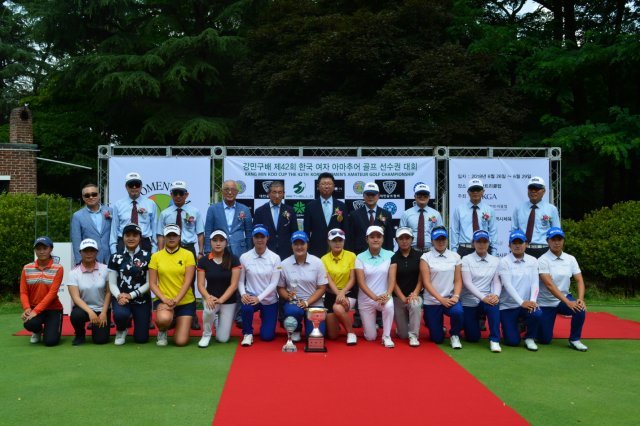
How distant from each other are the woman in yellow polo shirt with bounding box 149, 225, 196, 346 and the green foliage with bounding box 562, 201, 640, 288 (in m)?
7.63

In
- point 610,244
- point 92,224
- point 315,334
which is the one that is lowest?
point 315,334

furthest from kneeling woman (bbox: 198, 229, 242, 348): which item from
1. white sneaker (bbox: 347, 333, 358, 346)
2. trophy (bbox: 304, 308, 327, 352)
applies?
white sneaker (bbox: 347, 333, 358, 346)

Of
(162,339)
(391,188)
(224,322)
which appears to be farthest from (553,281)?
(162,339)

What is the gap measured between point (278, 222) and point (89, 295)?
2351mm

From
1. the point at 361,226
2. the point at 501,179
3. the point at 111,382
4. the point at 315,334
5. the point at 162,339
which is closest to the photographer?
the point at 111,382

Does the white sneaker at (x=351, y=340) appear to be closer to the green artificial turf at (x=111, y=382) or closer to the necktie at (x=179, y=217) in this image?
the green artificial turf at (x=111, y=382)

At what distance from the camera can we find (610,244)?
11.0 meters

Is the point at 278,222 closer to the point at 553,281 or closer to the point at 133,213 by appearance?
the point at 133,213

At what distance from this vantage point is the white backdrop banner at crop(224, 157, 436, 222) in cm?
913

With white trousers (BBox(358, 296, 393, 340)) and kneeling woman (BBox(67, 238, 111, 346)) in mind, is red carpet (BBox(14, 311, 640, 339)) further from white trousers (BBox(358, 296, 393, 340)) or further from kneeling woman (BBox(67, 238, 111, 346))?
kneeling woman (BBox(67, 238, 111, 346))

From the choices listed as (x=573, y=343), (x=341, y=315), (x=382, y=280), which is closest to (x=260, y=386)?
(x=341, y=315)

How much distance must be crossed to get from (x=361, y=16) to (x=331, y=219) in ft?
38.9

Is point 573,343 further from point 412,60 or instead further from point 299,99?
point 299,99

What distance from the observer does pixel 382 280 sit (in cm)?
684
